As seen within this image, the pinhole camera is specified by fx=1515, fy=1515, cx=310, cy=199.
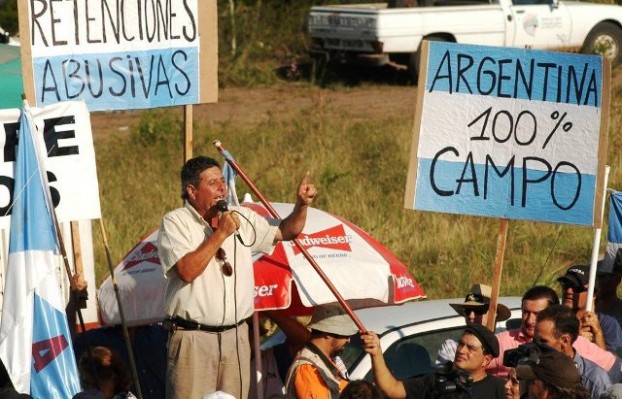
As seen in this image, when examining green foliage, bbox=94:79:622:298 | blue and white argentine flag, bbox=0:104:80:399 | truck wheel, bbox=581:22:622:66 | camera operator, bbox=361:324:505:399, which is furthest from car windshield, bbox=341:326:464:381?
truck wheel, bbox=581:22:622:66

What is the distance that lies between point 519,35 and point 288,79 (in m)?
3.44

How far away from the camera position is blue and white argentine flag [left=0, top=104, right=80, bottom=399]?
7199 millimetres

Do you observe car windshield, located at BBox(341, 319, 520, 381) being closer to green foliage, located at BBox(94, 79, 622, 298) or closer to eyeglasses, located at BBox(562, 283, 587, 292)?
eyeglasses, located at BBox(562, 283, 587, 292)

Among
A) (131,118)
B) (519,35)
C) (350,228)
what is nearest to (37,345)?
(350,228)

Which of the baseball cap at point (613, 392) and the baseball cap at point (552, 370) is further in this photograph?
the baseball cap at point (613, 392)

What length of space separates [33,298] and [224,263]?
0.93 m

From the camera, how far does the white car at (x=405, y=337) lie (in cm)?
793

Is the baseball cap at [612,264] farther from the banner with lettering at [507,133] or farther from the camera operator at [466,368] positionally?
the camera operator at [466,368]

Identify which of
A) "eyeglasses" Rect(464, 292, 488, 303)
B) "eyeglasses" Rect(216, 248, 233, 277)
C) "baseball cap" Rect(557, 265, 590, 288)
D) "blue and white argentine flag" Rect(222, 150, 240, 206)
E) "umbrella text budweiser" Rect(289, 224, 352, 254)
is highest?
"blue and white argentine flag" Rect(222, 150, 240, 206)

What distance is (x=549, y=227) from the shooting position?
13.8 metres

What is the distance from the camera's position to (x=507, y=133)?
8.36m

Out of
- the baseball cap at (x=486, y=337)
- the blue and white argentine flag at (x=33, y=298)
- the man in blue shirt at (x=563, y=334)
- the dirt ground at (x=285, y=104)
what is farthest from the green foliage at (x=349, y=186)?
the blue and white argentine flag at (x=33, y=298)

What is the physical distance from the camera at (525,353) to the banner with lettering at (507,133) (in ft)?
4.89

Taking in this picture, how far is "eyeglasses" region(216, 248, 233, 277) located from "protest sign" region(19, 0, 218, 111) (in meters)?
1.57
